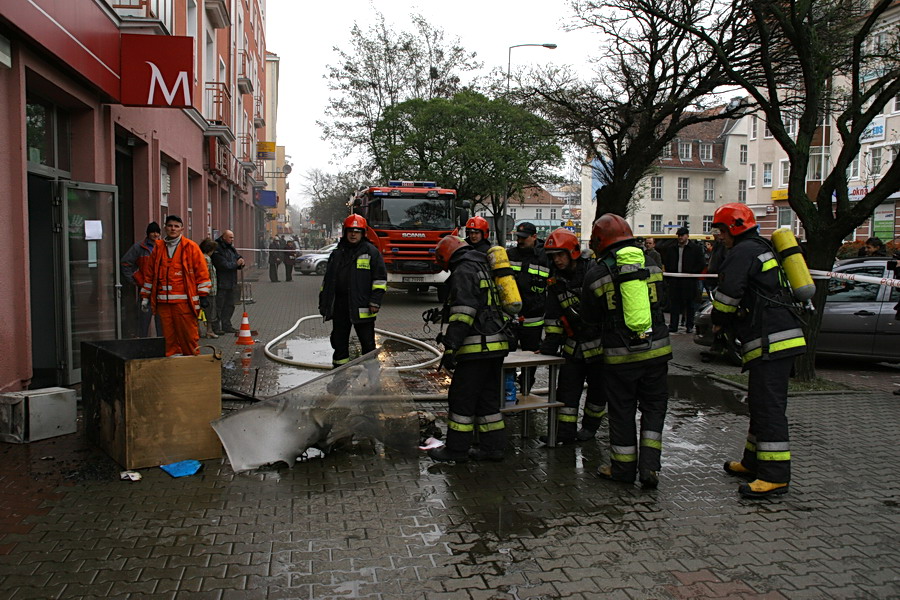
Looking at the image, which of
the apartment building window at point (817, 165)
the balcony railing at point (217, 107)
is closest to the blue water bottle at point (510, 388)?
the balcony railing at point (217, 107)

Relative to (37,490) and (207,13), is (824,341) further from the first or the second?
(207,13)

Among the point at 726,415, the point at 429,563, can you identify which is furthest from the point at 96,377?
the point at 726,415

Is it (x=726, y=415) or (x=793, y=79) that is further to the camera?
(x=793, y=79)

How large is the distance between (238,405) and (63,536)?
3096 mm

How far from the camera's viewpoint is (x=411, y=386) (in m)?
8.68

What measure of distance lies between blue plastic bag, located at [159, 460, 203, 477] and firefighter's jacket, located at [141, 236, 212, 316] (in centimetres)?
276

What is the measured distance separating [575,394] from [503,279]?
125cm

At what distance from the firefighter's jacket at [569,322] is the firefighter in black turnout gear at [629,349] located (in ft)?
1.55

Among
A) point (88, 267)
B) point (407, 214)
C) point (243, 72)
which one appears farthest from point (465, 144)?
point (88, 267)

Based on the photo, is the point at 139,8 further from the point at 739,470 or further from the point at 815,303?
the point at 815,303

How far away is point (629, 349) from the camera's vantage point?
5.24 metres

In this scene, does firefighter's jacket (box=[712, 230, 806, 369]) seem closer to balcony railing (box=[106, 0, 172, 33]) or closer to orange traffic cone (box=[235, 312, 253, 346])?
orange traffic cone (box=[235, 312, 253, 346])

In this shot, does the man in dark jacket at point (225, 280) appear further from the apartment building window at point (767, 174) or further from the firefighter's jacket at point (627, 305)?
the apartment building window at point (767, 174)

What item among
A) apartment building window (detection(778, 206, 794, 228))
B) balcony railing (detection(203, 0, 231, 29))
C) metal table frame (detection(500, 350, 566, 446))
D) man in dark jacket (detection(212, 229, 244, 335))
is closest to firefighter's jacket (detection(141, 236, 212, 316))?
metal table frame (detection(500, 350, 566, 446))
